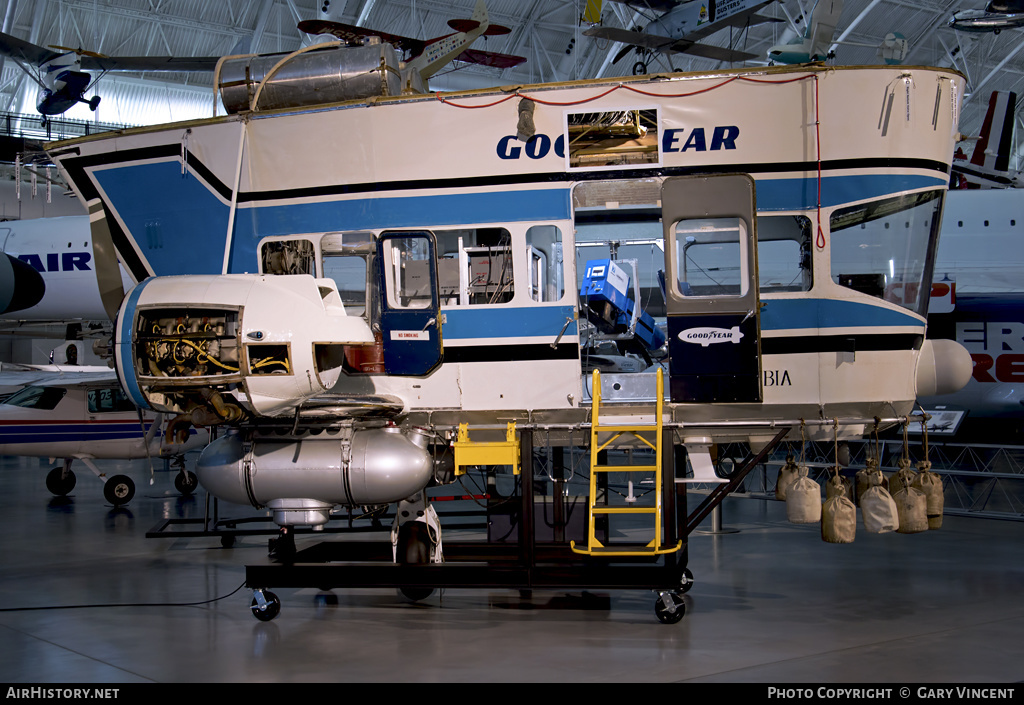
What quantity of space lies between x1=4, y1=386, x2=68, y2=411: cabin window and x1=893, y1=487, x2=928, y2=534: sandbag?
49.2 feet

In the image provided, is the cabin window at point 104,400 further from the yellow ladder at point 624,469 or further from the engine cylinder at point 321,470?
the yellow ladder at point 624,469

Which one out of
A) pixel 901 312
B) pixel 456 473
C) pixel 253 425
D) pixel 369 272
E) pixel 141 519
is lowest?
pixel 141 519

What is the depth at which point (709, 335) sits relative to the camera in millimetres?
7539

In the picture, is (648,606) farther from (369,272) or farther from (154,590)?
(154,590)

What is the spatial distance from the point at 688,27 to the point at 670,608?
1685cm

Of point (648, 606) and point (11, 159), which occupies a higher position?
point (11, 159)

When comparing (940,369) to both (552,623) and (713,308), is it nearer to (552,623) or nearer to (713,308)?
(713,308)

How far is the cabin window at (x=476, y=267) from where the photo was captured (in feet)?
26.5

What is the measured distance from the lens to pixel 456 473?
8109mm

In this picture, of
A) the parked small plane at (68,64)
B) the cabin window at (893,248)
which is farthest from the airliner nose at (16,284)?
the cabin window at (893,248)

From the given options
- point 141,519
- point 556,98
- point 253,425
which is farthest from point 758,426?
point 141,519

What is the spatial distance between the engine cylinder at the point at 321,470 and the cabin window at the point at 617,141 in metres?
3.49
